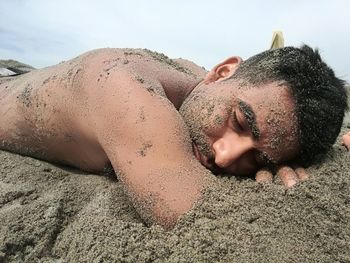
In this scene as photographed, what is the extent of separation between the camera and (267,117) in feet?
6.26

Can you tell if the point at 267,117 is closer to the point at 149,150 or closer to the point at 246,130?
the point at 246,130

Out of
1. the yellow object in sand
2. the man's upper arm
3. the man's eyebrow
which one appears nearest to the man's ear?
the man's eyebrow

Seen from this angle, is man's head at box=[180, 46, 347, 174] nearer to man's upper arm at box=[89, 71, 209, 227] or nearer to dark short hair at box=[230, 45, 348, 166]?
dark short hair at box=[230, 45, 348, 166]

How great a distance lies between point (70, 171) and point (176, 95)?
28.0 inches

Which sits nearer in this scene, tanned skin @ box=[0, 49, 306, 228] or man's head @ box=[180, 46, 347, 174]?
tanned skin @ box=[0, 49, 306, 228]

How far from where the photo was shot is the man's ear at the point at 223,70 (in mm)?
2436

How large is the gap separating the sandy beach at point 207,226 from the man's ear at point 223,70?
2.35 feet

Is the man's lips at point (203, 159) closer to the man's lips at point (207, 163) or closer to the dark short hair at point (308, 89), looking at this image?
the man's lips at point (207, 163)

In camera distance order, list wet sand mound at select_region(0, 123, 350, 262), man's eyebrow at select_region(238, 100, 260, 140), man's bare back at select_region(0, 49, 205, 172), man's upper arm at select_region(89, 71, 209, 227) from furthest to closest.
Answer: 1. man's bare back at select_region(0, 49, 205, 172)
2. man's eyebrow at select_region(238, 100, 260, 140)
3. man's upper arm at select_region(89, 71, 209, 227)
4. wet sand mound at select_region(0, 123, 350, 262)

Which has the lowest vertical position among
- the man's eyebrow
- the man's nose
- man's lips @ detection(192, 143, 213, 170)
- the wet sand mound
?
the wet sand mound

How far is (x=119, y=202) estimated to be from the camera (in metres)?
1.85

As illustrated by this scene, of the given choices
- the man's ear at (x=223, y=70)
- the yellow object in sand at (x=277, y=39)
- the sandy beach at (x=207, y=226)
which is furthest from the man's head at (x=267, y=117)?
the yellow object in sand at (x=277, y=39)

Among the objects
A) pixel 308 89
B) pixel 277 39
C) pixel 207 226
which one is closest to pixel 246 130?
pixel 308 89

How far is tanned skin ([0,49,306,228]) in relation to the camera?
66.3 inches
